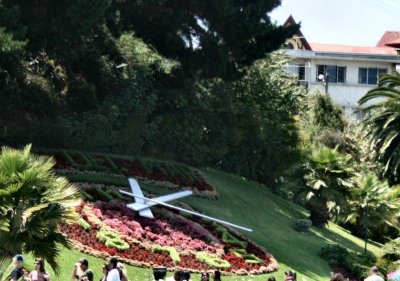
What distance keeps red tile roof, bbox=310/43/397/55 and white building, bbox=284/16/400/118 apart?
7.77 ft

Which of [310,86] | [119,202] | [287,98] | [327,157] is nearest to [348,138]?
[287,98]

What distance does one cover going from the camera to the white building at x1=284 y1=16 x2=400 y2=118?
79.8 metres

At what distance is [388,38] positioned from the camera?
9419 cm

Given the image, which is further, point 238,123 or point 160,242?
point 238,123

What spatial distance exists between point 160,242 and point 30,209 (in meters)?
9.95

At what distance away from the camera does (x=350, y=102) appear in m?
80.3

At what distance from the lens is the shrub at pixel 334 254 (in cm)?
3369

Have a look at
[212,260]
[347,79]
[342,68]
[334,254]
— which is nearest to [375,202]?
[334,254]

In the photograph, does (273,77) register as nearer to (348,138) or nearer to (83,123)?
(348,138)

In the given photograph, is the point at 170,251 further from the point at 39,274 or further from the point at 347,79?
the point at 347,79

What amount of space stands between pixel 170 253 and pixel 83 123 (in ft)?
33.5

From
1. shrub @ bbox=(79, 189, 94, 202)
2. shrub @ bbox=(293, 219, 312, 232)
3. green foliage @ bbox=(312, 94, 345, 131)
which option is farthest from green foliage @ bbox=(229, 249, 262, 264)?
green foliage @ bbox=(312, 94, 345, 131)

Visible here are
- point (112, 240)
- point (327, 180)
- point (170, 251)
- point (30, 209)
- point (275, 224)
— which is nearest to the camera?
point (30, 209)

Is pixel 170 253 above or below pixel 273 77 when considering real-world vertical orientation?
below
